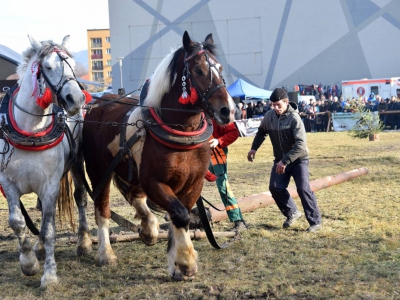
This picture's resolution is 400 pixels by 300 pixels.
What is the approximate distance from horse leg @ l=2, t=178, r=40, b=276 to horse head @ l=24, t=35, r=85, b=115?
3.02 feet

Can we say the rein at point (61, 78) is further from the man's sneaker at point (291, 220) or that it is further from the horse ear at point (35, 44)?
the man's sneaker at point (291, 220)

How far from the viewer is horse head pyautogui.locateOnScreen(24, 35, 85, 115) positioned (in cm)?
507

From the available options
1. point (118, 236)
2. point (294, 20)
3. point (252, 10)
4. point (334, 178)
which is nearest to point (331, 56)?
point (294, 20)

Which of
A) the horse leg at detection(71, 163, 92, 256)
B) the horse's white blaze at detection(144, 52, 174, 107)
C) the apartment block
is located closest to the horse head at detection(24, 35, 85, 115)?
the horse's white blaze at detection(144, 52, 174, 107)

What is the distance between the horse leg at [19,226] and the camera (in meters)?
5.49

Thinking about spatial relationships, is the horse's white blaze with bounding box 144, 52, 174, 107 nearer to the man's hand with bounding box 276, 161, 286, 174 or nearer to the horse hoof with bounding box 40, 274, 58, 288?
the horse hoof with bounding box 40, 274, 58, 288

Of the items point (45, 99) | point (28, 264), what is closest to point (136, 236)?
point (28, 264)

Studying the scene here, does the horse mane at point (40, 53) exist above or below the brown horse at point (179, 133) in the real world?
above

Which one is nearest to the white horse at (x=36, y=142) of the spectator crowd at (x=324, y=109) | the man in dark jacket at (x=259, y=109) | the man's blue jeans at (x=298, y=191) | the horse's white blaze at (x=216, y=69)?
the horse's white blaze at (x=216, y=69)

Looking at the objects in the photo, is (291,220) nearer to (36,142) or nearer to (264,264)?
(264,264)

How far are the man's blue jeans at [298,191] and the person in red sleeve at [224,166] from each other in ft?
1.93

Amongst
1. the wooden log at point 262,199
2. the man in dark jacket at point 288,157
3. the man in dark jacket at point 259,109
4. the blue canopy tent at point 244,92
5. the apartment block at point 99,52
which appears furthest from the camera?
the apartment block at point 99,52

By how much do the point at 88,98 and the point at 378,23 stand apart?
39.8 metres

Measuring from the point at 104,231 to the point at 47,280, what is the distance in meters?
1.24
